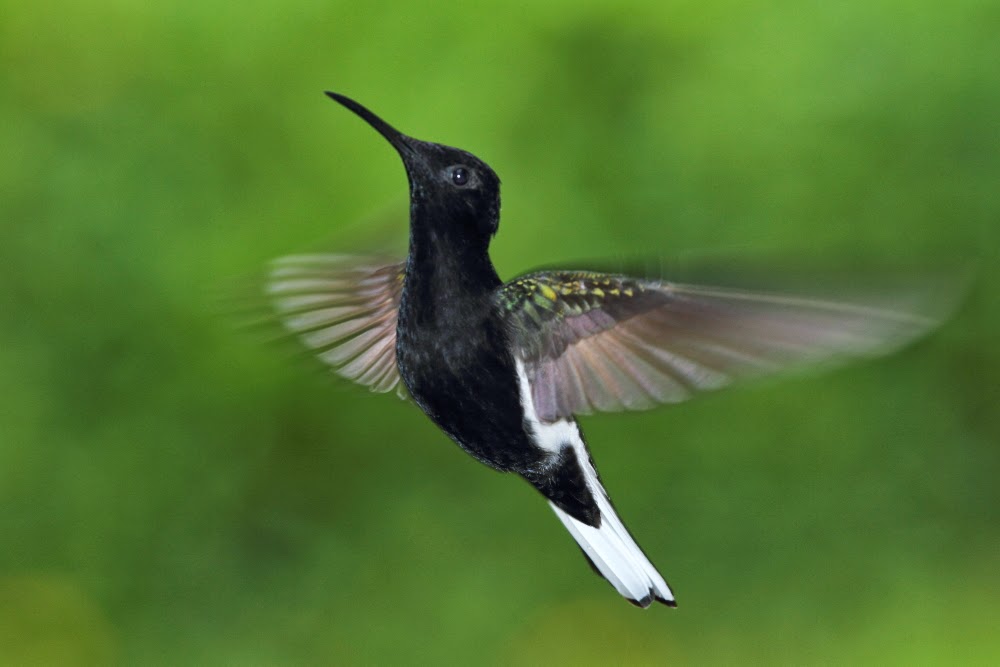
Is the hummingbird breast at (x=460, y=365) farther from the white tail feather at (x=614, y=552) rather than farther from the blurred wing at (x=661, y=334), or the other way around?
the white tail feather at (x=614, y=552)

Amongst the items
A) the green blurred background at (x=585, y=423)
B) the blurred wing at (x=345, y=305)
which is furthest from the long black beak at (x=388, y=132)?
the green blurred background at (x=585, y=423)

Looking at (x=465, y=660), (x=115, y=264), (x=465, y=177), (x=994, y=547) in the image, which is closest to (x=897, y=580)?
(x=994, y=547)

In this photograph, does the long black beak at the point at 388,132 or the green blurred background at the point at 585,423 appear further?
the green blurred background at the point at 585,423

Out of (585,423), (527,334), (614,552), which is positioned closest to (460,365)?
(527,334)

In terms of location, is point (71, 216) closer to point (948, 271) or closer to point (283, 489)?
point (283, 489)

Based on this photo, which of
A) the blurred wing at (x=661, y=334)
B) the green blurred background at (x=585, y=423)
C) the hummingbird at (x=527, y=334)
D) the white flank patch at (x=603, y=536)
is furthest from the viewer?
the green blurred background at (x=585, y=423)

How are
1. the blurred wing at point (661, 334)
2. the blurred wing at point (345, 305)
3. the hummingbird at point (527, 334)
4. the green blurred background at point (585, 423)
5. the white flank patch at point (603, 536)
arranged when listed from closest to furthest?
the blurred wing at point (661, 334) → the hummingbird at point (527, 334) → the white flank patch at point (603, 536) → the blurred wing at point (345, 305) → the green blurred background at point (585, 423)
